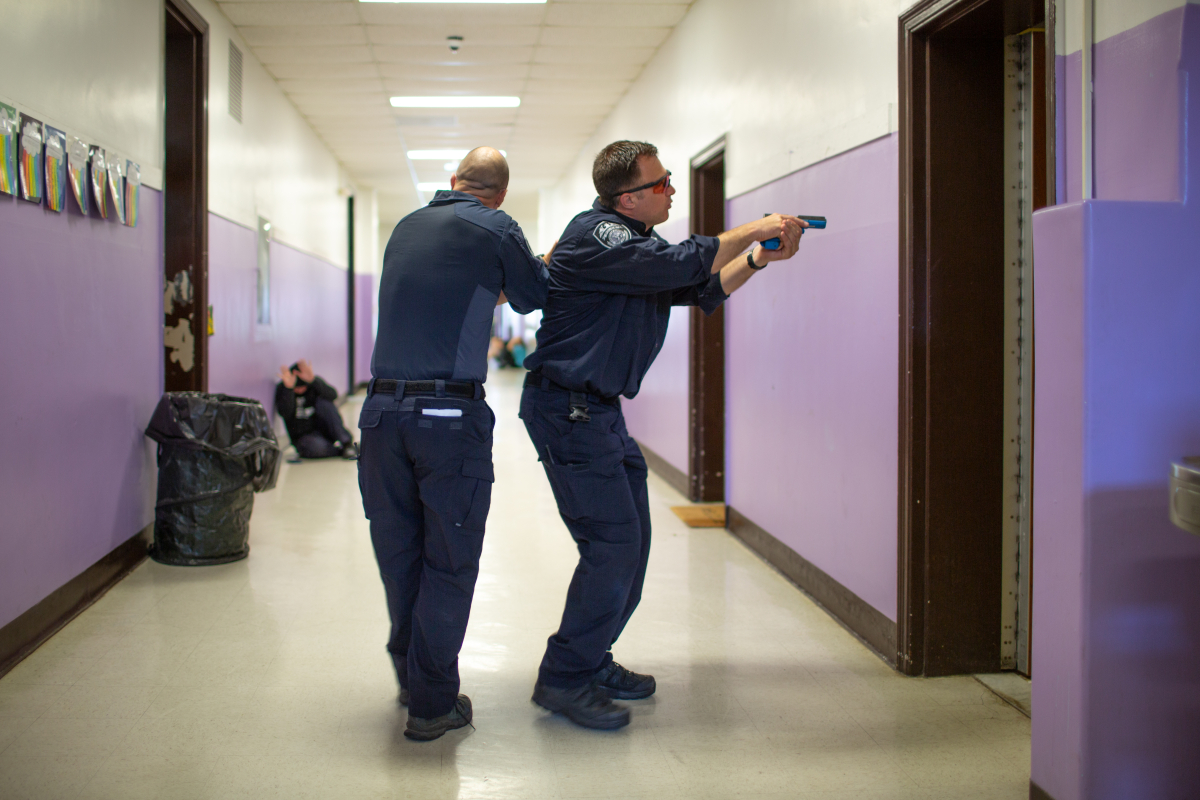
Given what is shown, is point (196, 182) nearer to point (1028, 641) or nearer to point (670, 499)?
point (670, 499)

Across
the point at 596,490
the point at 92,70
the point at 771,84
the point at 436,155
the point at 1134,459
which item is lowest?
the point at 596,490

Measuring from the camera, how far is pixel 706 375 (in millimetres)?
5125

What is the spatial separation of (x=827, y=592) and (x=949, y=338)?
1.09 meters

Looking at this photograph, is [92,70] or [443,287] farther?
[92,70]

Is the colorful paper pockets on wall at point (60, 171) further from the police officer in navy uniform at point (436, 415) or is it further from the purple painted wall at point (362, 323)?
the purple painted wall at point (362, 323)

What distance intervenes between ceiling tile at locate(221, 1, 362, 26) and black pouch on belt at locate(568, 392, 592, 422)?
374 cm

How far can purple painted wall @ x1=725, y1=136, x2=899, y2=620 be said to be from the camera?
2818mm

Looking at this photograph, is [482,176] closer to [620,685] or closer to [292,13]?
[620,685]

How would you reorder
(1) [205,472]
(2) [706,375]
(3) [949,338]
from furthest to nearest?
(2) [706,375] < (1) [205,472] < (3) [949,338]

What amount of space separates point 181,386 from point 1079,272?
391 cm

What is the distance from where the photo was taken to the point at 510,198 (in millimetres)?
14273

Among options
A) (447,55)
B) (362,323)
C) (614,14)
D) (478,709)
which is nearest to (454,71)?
(447,55)

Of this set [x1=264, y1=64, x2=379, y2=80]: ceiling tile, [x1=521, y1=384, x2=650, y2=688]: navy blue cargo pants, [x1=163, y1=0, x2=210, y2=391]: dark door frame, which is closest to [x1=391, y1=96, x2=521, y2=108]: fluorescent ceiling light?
[x1=264, y1=64, x2=379, y2=80]: ceiling tile

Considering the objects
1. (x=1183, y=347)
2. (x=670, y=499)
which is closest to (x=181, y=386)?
(x=670, y=499)
